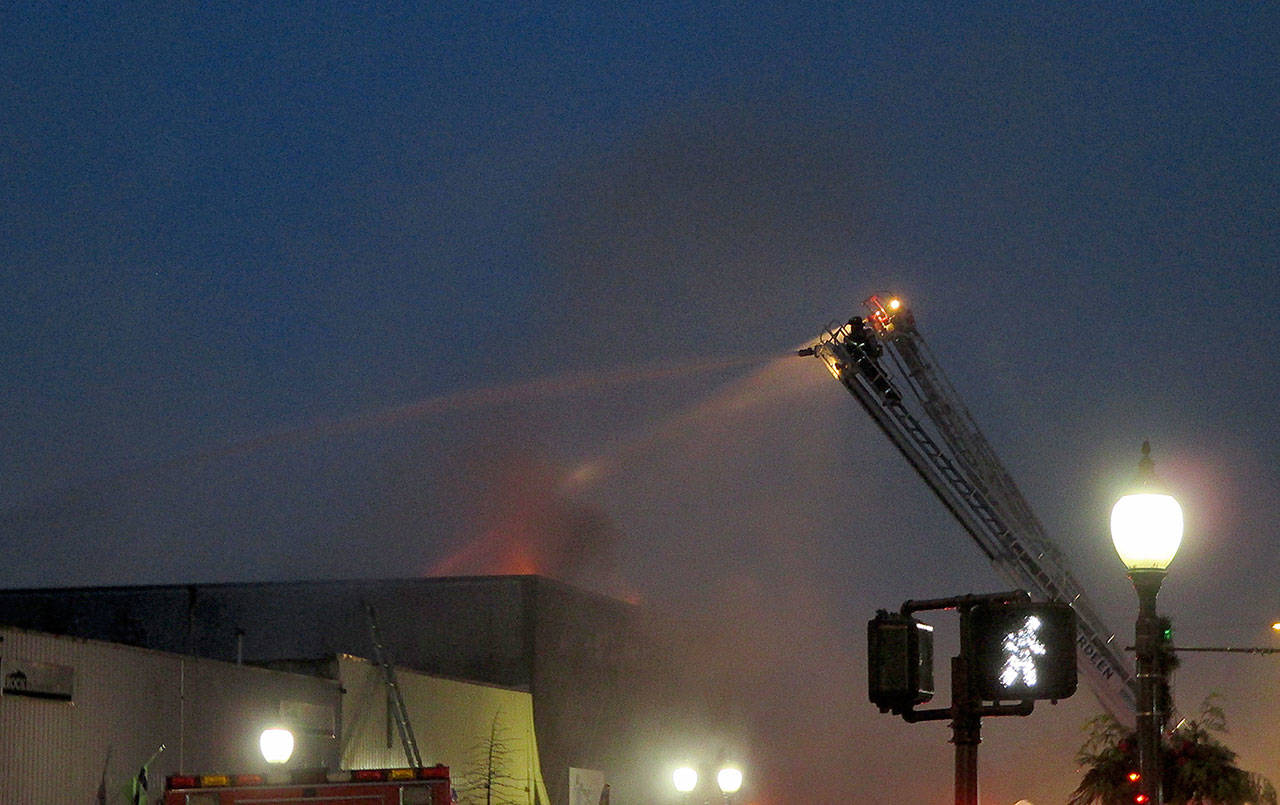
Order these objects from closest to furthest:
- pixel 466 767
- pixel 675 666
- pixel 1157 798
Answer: pixel 1157 798
pixel 466 767
pixel 675 666

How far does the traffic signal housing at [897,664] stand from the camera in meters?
7.48

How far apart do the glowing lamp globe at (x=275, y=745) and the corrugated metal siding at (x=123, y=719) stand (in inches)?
53.1

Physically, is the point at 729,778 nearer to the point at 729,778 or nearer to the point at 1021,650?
the point at 729,778

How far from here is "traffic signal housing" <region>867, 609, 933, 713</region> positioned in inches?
294

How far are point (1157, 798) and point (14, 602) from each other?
37286 millimetres

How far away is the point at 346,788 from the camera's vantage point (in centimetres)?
1697

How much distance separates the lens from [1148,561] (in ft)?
29.7

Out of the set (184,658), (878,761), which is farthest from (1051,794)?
(184,658)

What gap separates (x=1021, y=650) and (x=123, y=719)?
52.0 ft

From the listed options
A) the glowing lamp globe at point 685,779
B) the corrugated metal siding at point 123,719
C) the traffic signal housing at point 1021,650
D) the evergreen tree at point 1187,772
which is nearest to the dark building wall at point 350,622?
the glowing lamp globe at point 685,779

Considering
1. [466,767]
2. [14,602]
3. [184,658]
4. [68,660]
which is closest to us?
[68,660]

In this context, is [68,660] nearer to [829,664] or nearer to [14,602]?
[14,602]

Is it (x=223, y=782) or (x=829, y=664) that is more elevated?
(x=829, y=664)

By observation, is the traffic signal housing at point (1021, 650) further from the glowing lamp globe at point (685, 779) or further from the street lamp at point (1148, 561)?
the glowing lamp globe at point (685, 779)
